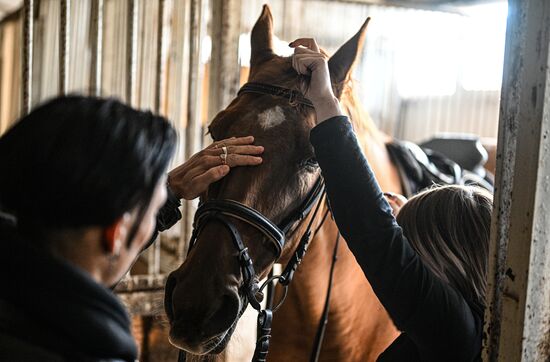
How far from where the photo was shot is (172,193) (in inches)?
49.9

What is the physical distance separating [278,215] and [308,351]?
51cm

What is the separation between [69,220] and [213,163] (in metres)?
0.55

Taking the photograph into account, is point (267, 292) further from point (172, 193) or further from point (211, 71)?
point (211, 71)

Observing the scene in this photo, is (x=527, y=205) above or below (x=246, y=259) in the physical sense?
above

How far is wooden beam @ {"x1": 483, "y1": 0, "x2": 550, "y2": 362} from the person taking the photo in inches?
29.9

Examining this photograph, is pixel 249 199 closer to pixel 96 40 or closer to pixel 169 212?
pixel 169 212

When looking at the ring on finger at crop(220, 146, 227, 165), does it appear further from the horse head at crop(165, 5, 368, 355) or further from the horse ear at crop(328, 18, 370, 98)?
the horse ear at crop(328, 18, 370, 98)

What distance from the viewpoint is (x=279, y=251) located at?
1.21 meters

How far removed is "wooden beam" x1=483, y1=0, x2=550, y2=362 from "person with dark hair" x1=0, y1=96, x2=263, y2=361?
49 centimetres

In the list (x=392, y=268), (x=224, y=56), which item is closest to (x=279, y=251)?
(x=392, y=268)

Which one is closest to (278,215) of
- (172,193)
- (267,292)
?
(172,193)

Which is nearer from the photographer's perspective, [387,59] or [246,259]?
[246,259]

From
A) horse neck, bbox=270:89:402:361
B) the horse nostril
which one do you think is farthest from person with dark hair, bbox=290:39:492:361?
horse neck, bbox=270:89:402:361

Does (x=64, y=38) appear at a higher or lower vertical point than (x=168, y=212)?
higher
